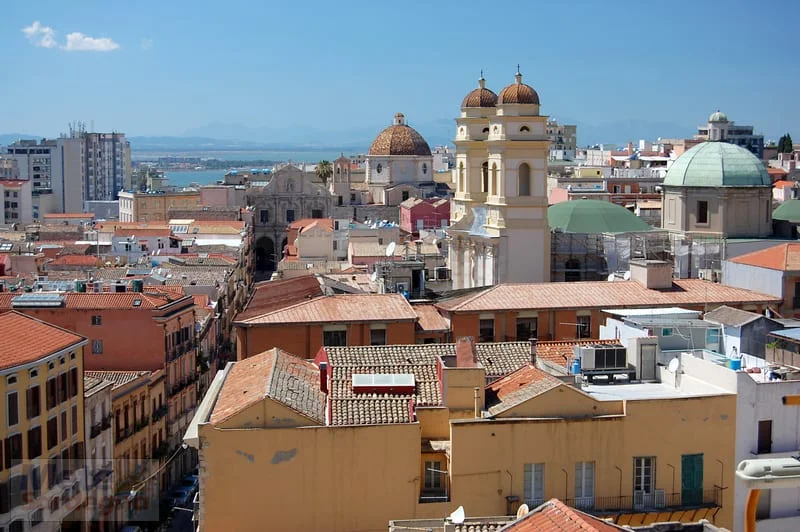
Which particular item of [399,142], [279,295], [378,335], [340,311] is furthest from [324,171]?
[378,335]

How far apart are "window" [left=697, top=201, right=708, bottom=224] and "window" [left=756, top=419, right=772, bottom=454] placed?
984 inches

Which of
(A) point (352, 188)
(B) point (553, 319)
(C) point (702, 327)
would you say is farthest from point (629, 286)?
(A) point (352, 188)

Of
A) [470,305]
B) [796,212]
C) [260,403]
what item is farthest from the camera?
[796,212]

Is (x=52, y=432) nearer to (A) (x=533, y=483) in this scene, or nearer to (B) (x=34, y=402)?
(B) (x=34, y=402)

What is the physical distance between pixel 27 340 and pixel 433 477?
41.9 feet

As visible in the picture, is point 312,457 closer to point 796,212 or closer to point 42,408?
point 42,408

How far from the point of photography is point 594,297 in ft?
96.2

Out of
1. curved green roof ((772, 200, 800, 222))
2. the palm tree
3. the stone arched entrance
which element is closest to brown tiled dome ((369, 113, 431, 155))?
the stone arched entrance

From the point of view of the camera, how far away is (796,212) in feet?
151

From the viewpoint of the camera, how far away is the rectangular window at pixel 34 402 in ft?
80.0

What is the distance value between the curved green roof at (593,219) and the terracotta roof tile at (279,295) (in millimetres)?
10495

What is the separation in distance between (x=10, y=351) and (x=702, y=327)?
1415 cm

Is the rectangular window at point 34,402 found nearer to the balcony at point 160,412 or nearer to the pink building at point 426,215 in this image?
the balcony at point 160,412

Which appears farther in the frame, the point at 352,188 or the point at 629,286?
the point at 352,188
